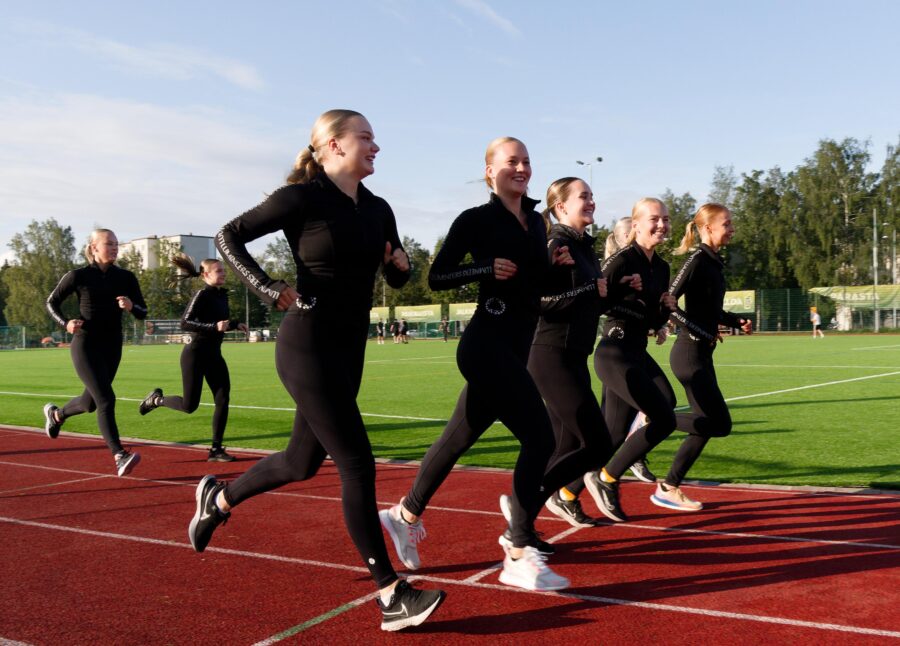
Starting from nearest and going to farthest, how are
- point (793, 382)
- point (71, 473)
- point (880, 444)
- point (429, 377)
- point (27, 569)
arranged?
1. point (27, 569)
2. point (71, 473)
3. point (880, 444)
4. point (793, 382)
5. point (429, 377)

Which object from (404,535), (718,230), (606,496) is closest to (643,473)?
(606,496)

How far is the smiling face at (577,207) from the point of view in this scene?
5.02 metres

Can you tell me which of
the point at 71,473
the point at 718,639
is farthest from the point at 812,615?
the point at 71,473

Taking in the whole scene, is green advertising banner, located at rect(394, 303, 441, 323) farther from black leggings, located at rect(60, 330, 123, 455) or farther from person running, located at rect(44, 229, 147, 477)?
black leggings, located at rect(60, 330, 123, 455)

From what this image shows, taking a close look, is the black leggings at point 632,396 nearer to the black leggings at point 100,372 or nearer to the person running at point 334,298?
the person running at point 334,298

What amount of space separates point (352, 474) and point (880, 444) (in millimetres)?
6979

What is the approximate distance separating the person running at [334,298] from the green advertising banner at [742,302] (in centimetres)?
5720

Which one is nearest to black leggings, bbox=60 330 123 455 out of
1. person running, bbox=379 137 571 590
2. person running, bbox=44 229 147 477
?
person running, bbox=44 229 147 477

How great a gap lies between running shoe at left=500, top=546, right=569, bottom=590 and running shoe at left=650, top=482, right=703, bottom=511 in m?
2.01

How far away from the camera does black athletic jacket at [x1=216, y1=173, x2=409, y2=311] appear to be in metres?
3.68

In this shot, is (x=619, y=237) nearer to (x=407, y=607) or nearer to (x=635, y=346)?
(x=635, y=346)

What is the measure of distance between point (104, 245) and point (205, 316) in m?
1.37

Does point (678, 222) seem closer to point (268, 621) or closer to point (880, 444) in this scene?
point (880, 444)

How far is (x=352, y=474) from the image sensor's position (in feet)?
11.9
